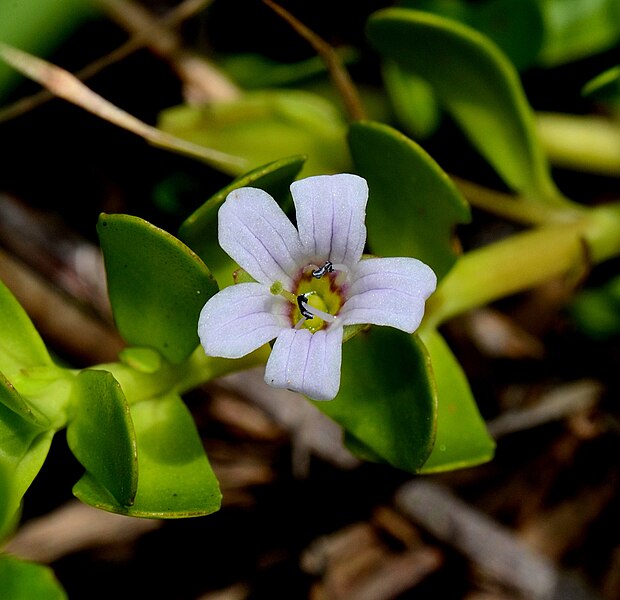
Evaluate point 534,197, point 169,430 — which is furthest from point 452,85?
point 169,430

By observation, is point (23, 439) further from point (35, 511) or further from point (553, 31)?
point (553, 31)

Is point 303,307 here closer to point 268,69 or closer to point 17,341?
point 17,341

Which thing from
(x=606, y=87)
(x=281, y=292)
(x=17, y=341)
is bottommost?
(x=17, y=341)

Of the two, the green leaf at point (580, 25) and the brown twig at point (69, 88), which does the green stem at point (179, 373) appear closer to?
the brown twig at point (69, 88)

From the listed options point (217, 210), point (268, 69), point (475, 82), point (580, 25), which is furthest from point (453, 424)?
point (268, 69)

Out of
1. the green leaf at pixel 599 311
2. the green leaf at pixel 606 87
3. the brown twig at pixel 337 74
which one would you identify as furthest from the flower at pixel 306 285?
the green leaf at pixel 599 311

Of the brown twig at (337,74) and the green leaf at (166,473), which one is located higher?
the brown twig at (337,74)
